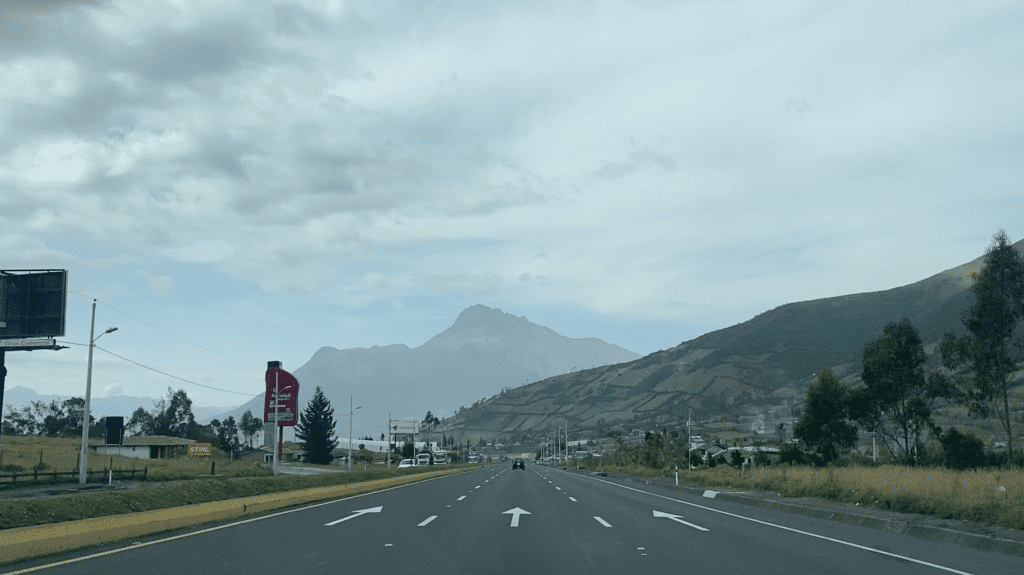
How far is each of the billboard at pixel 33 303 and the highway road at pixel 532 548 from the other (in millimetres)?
42622

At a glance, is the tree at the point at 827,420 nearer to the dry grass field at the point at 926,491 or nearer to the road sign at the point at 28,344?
the dry grass field at the point at 926,491

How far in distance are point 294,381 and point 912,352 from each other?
69840 mm

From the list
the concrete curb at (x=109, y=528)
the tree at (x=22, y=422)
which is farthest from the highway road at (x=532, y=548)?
the tree at (x=22, y=422)

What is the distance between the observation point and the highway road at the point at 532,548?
35.6ft

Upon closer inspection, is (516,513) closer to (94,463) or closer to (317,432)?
(94,463)

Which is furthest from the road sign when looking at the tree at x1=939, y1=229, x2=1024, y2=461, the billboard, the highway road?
the tree at x1=939, y1=229, x2=1024, y2=461

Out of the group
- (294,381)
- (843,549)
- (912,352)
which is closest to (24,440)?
(294,381)

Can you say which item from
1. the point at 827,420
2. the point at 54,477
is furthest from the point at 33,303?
the point at 827,420

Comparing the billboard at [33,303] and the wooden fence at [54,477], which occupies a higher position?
the billboard at [33,303]

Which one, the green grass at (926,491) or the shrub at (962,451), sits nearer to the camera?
the green grass at (926,491)

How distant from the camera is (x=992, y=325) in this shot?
61.3 metres

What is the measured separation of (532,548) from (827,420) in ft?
264

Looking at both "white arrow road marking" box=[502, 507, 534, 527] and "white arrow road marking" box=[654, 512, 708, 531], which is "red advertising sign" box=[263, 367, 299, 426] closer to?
"white arrow road marking" box=[502, 507, 534, 527]

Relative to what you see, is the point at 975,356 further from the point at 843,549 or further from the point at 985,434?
the point at 985,434
